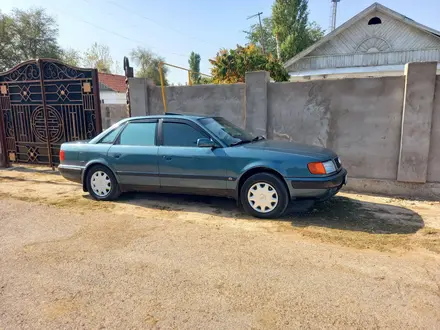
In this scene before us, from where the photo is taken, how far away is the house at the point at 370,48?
14.9m

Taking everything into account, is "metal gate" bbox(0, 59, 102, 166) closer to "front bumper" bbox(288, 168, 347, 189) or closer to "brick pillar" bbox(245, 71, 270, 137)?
"brick pillar" bbox(245, 71, 270, 137)

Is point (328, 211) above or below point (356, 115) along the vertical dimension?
below

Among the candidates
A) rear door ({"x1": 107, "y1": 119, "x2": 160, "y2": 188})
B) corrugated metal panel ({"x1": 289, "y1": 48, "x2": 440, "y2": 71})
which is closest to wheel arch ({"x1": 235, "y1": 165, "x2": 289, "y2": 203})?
Answer: rear door ({"x1": 107, "y1": 119, "x2": 160, "y2": 188})

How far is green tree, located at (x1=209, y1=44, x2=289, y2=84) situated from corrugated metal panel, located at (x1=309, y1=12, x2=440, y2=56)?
5745 mm

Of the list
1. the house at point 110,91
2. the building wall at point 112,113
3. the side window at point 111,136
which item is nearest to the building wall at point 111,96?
the house at point 110,91

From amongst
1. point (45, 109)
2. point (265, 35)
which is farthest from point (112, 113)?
point (265, 35)

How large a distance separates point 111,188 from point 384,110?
5.38m

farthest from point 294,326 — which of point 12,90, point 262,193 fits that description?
point 12,90

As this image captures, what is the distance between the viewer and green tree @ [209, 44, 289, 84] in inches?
465

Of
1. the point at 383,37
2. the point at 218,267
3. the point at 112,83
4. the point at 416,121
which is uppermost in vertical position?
the point at 383,37

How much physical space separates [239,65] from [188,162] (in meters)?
7.66

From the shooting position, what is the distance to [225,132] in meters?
5.46

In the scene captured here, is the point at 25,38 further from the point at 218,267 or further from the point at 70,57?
the point at 218,267

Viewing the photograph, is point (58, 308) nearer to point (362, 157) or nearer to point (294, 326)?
point (294, 326)
